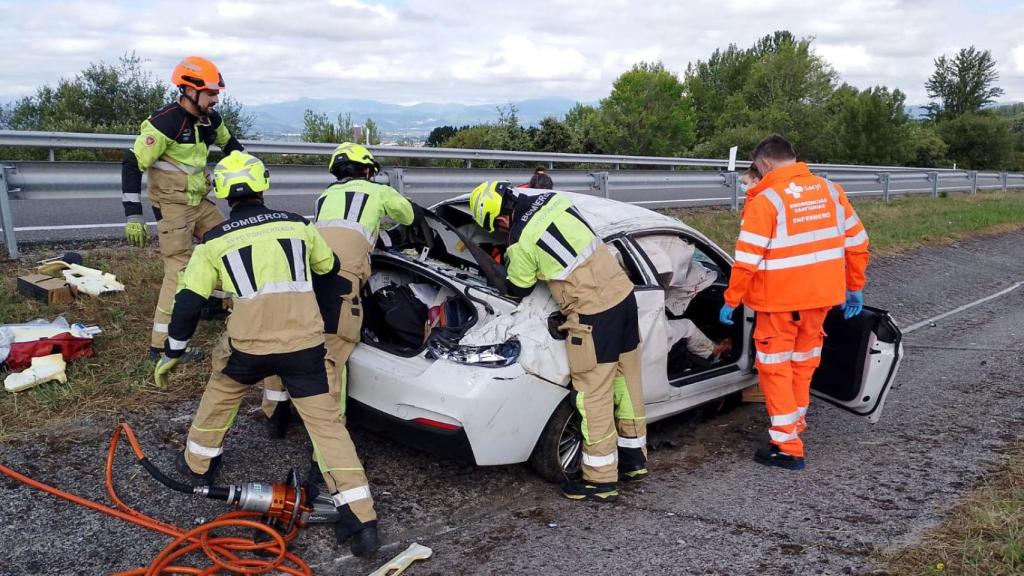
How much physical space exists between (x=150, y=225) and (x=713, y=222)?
7.77 meters

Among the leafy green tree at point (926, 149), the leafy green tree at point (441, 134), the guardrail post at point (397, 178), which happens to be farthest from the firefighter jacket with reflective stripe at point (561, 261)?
the leafy green tree at point (926, 149)

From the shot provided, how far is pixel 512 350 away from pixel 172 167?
9.49ft

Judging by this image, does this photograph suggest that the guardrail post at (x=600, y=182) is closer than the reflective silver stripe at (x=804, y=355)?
No

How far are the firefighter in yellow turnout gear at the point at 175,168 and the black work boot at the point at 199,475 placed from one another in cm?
124

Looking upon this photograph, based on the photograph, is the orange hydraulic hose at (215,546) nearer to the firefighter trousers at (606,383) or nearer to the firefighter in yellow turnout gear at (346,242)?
the firefighter in yellow turnout gear at (346,242)

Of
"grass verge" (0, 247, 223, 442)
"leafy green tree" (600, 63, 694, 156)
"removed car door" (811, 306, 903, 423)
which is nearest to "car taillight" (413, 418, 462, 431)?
"grass verge" (0, 247, 223, 442)

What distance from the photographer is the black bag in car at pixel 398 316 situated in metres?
4.28

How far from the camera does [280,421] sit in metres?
4.52

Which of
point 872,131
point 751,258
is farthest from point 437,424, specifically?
point 872,131

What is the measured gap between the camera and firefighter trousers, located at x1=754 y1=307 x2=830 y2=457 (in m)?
4.53

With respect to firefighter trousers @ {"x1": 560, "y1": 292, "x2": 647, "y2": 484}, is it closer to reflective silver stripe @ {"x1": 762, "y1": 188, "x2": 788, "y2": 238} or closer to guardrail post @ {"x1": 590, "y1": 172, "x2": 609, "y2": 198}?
reflective silver stripe @ {"x1": 762, "y1": 188, "x2": 788, "y2": 238}

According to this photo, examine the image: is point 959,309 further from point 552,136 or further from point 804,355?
point 552,136

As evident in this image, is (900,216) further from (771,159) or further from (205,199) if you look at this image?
(205,199)

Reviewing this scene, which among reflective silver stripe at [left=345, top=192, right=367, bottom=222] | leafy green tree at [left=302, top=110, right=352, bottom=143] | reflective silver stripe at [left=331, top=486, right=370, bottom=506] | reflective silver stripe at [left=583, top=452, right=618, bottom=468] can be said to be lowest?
reflective silver stripe at [left=583, top=452, right=618, bottom=468]
